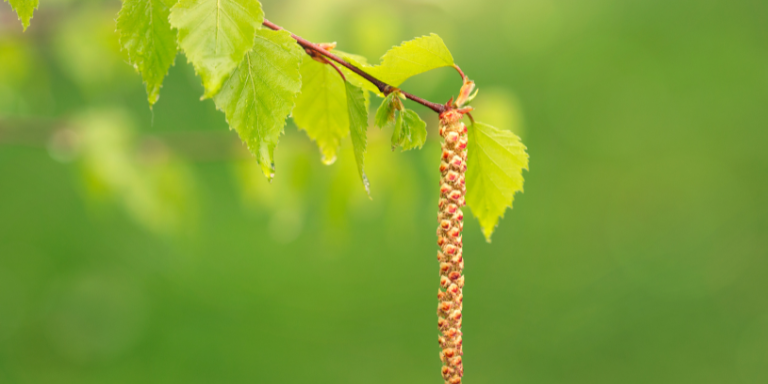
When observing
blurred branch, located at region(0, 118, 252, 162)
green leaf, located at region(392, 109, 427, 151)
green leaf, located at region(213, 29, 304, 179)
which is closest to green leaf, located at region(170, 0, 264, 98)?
green leaf, located at region(213, 29, 304, 179)

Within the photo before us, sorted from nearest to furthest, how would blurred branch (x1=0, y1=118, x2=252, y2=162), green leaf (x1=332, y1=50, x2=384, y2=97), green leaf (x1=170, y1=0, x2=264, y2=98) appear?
green leaf (x1=170, y1=0, x2=264, y2=98), green leaf (x1=332, y1=50, x2=384, y2=97), blurred branch (x1=0, y1=118, x2=252, y2=162)

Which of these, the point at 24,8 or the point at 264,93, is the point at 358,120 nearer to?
the point at 264,93

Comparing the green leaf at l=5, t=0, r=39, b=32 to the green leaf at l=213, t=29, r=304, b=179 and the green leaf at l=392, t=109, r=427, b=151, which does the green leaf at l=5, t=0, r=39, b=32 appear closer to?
the green leaf at l=213, t=29, r=304, b=179

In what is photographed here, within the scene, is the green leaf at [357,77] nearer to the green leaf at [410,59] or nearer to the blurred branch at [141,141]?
the green leaf at [410,59]

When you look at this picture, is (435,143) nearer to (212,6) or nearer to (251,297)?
(212,6)

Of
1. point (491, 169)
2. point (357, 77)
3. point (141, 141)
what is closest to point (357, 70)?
point (357, 77)

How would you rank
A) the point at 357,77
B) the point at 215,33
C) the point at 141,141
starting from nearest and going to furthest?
the point at 215,33 < the point at 357,77 < the point at 141,141
